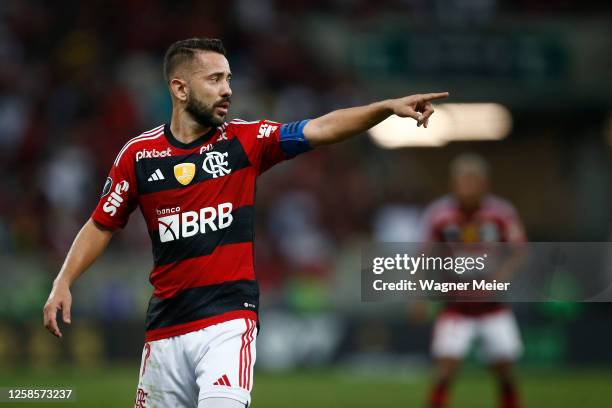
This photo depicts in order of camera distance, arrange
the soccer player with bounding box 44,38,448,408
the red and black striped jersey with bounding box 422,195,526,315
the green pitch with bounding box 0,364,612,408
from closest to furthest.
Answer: the soccer player with bounding box 44,38,448,408
the red and black striped jersey with bounding box 422,195,526,315
the green pitch with bounding box 0,364,612,408

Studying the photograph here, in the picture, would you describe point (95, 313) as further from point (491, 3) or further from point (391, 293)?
point (491, 3)

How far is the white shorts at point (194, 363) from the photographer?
18.4ft

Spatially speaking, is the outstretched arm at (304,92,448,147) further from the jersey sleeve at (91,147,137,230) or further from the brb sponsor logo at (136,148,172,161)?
the jersey sleeve at (91,147,137,230)

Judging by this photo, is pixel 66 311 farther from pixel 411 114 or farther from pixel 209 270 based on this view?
pixel 411 114

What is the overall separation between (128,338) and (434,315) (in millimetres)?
4300

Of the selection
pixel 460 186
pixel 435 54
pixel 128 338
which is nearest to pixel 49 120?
pixel 128 338

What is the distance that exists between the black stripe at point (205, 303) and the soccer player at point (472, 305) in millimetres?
4661

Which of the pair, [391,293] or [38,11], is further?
[38,11]

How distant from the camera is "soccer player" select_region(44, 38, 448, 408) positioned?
225 inches

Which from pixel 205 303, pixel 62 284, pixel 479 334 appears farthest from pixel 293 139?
pixel 479 334

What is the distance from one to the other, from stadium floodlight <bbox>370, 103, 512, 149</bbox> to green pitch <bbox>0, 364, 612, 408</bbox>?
6341 mm

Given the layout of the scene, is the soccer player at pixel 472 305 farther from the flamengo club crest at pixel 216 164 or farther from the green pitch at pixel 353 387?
the flamengo club crest at pixel 216 164

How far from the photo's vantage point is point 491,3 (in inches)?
822

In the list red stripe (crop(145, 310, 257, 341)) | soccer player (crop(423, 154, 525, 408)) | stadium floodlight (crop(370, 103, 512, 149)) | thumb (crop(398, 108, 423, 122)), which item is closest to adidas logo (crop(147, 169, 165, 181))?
red stripe (crop(145, 310, 257, 341))
